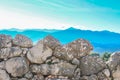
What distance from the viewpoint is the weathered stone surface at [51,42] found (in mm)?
7871

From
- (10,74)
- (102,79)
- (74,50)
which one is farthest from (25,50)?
(102,79)

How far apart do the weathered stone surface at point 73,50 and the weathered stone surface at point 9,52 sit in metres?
1.03

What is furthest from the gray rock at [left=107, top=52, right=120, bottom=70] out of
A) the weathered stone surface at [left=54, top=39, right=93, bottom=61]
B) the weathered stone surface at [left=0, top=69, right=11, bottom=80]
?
the weathered stone surface at [left=0, top=69, right=11, bottom=80]

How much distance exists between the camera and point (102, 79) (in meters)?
8.01

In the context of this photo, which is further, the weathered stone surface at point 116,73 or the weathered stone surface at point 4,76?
the weathered stone surface at point 116,73

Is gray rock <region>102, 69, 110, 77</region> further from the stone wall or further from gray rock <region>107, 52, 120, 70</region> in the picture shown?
gray rock <region>107, 52, 120, 70</region>

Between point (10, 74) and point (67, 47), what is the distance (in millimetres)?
1704

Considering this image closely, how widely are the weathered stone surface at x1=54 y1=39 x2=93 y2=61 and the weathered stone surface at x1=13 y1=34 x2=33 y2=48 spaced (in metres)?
0.79

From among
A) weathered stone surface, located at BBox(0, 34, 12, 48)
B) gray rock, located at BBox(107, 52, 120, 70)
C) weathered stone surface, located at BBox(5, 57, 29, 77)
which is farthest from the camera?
gray rock, located at BBox(107, 52, 120, 70)

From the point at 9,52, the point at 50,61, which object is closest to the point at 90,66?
the point at 50,61

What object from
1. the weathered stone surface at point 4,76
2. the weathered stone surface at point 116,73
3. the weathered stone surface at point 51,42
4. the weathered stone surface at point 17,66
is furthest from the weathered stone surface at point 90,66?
the weathered stone surface at point 4,76

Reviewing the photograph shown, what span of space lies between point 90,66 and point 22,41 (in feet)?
6.53

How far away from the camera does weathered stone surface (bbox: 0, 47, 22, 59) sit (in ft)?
25.9

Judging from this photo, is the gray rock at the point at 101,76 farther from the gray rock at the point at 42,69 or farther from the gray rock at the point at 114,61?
the gray rock at the point at 42,69
